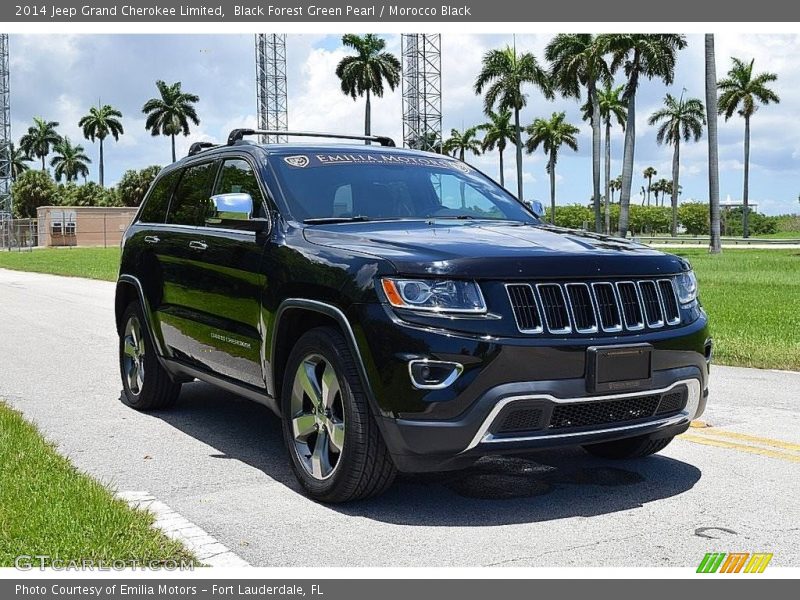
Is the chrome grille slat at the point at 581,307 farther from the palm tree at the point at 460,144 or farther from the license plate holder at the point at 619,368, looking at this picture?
the palm tree at the point at 460,144

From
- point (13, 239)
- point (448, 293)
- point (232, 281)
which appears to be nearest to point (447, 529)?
point (448, 293)

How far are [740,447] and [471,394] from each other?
2593 millimetres

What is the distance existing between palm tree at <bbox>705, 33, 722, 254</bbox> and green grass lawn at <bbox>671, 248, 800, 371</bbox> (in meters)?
14.3

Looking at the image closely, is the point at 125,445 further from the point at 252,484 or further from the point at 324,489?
the point at 324,489

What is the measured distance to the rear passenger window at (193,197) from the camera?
22.3 ft

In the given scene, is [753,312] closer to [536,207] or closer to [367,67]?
[536,207]

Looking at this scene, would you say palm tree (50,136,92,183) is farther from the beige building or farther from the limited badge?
the limited badge

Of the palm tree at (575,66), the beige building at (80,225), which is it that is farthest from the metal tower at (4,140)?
the palm tree at (575,66)

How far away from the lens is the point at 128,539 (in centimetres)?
436

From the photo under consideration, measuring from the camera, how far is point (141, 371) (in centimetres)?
774

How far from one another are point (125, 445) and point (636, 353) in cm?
352

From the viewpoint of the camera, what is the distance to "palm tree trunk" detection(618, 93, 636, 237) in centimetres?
5184

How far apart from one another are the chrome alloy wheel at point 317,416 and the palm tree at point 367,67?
66.1 m

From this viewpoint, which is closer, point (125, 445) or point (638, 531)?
point (638, 531)
